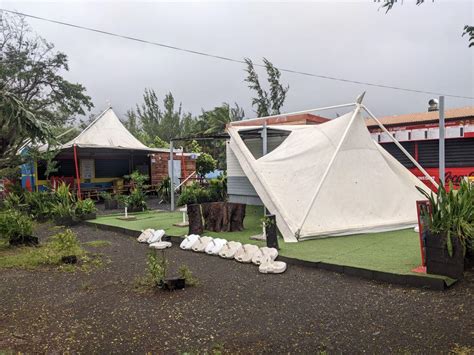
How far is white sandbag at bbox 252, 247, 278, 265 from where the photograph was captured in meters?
6.52

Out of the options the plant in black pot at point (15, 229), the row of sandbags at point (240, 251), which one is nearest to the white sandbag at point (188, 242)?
the row of sandbags at point (240, 251)

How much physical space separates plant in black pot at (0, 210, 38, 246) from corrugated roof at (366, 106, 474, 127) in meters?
9.35

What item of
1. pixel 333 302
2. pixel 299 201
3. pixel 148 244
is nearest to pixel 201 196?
pixel 148 244

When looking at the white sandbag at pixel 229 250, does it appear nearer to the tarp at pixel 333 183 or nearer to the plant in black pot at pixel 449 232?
the tarp at pixel 333 183

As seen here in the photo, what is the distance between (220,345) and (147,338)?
0.73 metres

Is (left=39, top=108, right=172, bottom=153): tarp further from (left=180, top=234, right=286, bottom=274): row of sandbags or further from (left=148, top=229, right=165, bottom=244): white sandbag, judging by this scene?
(left=180, top=234, right=286, bottom=274): row of sandbags

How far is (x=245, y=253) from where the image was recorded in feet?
22.4

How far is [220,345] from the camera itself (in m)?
3.63

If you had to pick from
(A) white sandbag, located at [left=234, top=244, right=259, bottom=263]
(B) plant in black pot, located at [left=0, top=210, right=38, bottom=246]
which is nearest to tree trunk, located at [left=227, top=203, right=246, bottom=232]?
(A) white sandbag, located at [left=234, top=244, right=259, bottom=263]

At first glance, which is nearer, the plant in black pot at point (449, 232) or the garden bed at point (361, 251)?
the plant in black pot at point (449, 232)

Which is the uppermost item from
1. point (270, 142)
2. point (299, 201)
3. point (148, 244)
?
point (270, 142)

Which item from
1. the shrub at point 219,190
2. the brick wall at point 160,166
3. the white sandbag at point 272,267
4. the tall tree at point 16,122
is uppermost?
the tall tree at point 16,122

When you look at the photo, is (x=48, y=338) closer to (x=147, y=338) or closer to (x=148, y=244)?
(x=147, y=338)

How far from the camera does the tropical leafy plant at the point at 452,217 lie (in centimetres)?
500
